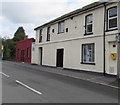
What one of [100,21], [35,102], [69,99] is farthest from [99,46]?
[35,102]

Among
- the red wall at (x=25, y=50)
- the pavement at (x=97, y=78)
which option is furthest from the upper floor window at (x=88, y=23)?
the red wall at (x=25, y=50)

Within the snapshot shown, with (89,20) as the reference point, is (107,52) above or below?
below

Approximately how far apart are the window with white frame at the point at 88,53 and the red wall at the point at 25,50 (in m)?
13.8

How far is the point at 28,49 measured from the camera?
29.1 m

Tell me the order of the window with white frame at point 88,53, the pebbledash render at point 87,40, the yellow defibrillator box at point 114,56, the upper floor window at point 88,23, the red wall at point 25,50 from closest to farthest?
1. the yellow defibrillator box at point 114,56
2. the pebbledash render at point 87,40
3. the window with white frame at point 88,53
4. the upper floor window at point 88,23
5. the red wall at point 25,50

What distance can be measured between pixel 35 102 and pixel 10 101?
89 centimetres

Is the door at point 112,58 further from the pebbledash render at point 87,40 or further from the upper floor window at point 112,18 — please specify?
the upper floor window at point 112,18

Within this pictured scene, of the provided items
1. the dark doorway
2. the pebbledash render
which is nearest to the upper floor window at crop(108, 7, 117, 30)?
the pebbledash render

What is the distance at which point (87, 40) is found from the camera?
1495 cm

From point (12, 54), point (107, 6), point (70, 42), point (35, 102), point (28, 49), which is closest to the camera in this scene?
point (35, 102)

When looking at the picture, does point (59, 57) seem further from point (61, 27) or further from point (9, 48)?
point (9, 48)

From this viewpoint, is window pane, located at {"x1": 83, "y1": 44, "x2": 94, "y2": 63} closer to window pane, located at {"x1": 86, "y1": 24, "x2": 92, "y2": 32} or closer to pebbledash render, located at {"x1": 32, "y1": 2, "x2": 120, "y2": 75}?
pebbledash render, located at {"x1": 32, "y1": 2, "x2": 120, "y2": 75}

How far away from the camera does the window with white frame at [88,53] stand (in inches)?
578

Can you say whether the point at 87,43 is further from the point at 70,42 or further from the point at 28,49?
the point at 28,49
